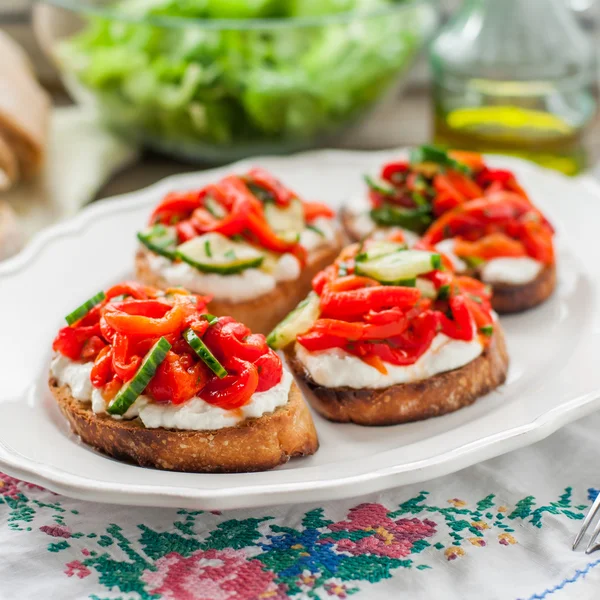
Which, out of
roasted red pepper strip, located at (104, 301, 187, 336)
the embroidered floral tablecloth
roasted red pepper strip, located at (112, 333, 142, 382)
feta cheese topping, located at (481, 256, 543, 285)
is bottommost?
the embroidered floral tablecloth

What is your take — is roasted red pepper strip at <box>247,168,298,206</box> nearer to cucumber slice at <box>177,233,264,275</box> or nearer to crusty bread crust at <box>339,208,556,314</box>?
cucumber slice at <box>177,233,264,275</box>

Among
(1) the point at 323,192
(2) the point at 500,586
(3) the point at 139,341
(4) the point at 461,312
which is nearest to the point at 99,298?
(3) the point at 139,341

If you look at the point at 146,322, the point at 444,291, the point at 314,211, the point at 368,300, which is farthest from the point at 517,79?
the point at 146,322

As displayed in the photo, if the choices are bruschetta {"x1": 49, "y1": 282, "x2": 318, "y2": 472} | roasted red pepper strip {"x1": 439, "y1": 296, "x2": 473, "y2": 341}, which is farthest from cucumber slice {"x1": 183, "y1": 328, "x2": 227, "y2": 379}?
roasted red pepper strip {"x1": 439, "y1": 296, "x2": 473, "y2": 341}

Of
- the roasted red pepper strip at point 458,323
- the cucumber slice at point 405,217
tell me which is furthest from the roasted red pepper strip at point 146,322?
the cucumber slice at point 405,217

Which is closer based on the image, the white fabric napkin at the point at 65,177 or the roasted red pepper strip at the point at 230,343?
the roasted red pepper strip at the point at 230,343

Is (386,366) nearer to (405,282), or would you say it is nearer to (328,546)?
(405,282)

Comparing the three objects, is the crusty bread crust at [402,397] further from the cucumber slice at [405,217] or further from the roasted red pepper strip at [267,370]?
the cucumber slice at [405,217]
